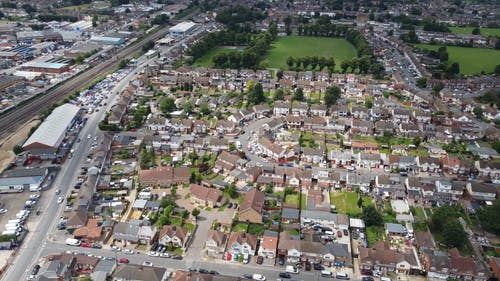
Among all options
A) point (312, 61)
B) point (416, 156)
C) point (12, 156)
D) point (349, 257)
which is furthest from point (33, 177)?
point (312, 61)

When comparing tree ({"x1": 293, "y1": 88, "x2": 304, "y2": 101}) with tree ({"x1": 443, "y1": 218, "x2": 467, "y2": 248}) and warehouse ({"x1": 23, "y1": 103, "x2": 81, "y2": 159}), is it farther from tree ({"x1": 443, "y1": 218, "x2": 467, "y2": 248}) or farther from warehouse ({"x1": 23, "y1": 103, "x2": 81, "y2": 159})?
tree ({"x1": 443, "y1": 218, "x2": 467, "y2": 248})

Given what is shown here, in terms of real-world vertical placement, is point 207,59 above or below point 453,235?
above

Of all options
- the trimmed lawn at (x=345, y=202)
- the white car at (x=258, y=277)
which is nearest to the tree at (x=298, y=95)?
the trimmed lawn at (x=345, y=202)

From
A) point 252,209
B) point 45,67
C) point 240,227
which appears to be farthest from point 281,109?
point 45,67

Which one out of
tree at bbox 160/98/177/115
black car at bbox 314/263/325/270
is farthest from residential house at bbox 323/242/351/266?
tree at bbox 160/98/177/115

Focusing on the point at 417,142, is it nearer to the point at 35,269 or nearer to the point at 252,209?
the point at 252,209

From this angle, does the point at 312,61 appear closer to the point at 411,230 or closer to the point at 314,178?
the point at 314,178
